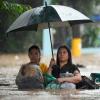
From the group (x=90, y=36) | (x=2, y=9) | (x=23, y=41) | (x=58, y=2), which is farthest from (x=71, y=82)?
(x=90, y=36)

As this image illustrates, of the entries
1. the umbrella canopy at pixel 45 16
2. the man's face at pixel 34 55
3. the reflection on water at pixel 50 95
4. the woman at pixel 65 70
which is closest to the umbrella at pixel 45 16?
the umbrella canopy at pixel 45 16

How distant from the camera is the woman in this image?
10.3 metres

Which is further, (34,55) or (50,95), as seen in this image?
(34,55)

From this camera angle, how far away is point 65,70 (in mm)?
10492

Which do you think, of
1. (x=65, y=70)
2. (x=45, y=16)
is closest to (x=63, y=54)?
(x=65, y=70)

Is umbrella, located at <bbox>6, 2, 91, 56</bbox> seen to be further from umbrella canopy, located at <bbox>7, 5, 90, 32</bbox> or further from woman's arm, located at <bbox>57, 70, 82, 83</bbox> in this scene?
woman's arm, located at <bbox>57, 70, 82, 83</bbox>

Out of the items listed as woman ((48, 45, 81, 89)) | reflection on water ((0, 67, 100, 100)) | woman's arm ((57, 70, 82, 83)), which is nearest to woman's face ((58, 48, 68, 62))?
woman ((48, 45, 81, 89))

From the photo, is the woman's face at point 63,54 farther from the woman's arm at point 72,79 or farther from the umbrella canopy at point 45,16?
the umbrella canopy at point 45,16

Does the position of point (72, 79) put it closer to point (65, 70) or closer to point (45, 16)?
point (65, 70)

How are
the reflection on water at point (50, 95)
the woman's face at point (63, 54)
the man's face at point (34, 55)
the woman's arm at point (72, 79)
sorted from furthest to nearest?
the man's face at point (34, 55)
the woman's face at point (63, 54)
the woman's arm at point (72, 79)
the reflection on water at point (50, 95)

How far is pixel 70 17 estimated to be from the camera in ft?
34.5

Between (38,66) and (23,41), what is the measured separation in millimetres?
18821

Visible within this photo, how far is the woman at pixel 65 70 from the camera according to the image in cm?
1028

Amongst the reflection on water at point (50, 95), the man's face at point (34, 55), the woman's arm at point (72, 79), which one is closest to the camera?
the reflection on water at point (50, 95)
